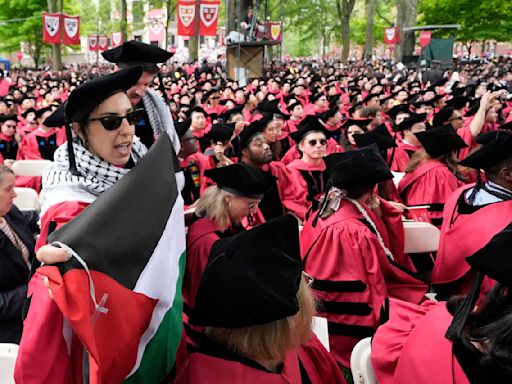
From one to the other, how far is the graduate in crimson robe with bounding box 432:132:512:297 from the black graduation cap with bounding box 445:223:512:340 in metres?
1.53

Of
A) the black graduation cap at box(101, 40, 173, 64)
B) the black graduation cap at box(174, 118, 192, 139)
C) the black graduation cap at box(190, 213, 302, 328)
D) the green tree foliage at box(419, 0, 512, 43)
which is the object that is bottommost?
the black graduation cap at box(174, 118, 192, 139)

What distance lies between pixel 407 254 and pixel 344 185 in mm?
1179

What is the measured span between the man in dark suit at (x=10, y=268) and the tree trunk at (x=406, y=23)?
107ft

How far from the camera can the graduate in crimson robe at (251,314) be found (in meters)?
1.91

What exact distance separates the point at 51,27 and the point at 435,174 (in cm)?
2458

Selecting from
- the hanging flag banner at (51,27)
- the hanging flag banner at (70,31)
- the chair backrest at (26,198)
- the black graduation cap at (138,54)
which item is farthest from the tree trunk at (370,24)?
the black graduation cap at (138,54)

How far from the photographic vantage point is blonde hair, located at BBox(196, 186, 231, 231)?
346 cm

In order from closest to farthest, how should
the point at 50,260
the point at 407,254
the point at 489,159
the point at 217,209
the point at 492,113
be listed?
1. the point at 50,260
2. the point at 217,209
3. the point at 489,159
4. the point at 407,254
5. the point at 492,113

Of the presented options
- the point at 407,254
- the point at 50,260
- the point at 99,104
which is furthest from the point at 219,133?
the point at 50,260

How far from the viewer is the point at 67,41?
26234mm

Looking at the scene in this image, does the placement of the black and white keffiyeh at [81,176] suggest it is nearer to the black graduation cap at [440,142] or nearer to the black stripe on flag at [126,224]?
the black stripe on flag at [126,224]

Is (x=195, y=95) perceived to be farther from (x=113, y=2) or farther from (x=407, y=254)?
(x=113, y=2)

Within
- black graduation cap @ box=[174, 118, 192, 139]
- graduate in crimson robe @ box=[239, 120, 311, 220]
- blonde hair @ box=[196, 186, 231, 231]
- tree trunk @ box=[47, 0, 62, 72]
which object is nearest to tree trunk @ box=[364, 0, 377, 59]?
tree trunk @ box=[47, 0, 62, 72]

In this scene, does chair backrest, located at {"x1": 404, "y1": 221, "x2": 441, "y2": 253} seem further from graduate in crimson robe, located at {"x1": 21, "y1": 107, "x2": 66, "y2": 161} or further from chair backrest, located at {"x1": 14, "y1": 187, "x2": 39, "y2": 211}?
graduate in crimson robe, located at {"x1": 21, "y1": 107, "x2": 66, "y2": 161}
